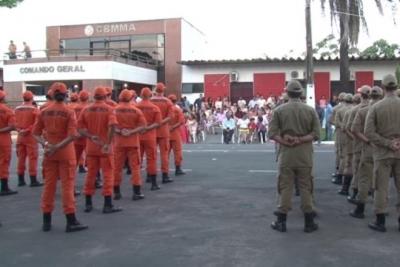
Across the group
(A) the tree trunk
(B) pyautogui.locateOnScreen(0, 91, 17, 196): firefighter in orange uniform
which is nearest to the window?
(A) the tree trunk

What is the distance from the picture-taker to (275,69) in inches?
1356

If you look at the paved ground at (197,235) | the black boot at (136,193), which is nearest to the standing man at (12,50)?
the paved ground at (197,235)

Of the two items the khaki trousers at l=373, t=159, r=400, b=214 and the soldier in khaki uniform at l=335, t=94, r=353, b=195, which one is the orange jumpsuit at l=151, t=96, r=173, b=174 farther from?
the khaki trousers at l=373, t=159, r=400, b=214

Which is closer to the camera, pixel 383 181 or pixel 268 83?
pixel 383 181

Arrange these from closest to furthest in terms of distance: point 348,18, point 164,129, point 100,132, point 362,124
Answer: point 362,124 < point 100,132 < point 164,129 < point 348,18

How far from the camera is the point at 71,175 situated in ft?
25.1

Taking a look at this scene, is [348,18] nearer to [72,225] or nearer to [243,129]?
[243,129]

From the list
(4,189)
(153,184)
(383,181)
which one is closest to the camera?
(383,181)

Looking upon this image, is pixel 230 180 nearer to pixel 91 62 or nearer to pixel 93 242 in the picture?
pixel 93 242

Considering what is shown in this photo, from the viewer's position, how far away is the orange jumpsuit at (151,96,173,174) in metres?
11.7

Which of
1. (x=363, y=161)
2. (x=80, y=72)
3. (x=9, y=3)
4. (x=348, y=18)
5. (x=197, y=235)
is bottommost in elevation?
(x=197, y=235)

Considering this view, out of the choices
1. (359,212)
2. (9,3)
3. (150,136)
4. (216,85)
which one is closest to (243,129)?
(216,85)

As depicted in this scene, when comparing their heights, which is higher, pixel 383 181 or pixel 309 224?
pixel 383 181

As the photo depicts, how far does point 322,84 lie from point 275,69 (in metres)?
3.07
